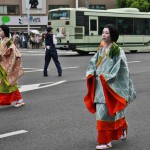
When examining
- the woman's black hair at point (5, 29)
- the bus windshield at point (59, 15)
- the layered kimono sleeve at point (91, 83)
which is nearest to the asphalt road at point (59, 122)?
the layered kimono sleeve at point (91, 83)

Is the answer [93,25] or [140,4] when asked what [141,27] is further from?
[140,4]

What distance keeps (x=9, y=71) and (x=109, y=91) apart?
3629mm

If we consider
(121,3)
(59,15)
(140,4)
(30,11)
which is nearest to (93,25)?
(59,15)

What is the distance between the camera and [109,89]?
18.5 feet

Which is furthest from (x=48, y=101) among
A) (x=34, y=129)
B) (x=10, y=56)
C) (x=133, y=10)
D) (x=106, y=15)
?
(x=133, y=10)

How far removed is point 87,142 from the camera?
6.08 meters

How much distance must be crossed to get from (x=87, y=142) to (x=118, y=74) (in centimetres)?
105

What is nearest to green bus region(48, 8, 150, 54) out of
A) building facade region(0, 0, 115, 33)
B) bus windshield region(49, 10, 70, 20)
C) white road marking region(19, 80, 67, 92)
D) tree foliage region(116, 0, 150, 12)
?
bus windshield region(49, 10, 70, 20)

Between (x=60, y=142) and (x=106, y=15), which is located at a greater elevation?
(x=106, y=15)

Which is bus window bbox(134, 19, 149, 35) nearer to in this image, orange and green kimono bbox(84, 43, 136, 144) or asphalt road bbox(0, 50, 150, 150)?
asphalt road bbox(0, 50, 150, 150)

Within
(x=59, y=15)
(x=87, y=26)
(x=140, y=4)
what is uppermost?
(x=140, y=4)

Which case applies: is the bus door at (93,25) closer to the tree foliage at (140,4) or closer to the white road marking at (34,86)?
the white road marking at (34,86)

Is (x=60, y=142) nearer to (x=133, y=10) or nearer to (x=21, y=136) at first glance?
(x=21, y=136)

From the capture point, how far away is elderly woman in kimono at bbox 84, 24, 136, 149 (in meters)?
5.60
